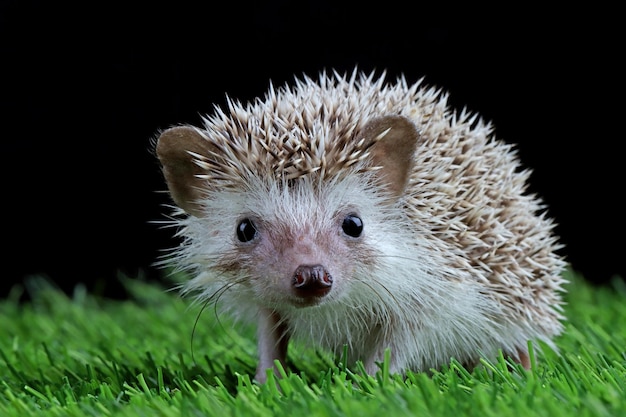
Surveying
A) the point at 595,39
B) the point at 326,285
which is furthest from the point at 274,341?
the point at 595,39

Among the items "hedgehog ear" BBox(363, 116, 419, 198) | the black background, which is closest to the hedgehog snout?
"hedgehog ear" BBox(363, 116, 419, 198)

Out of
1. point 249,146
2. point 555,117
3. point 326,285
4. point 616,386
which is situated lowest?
point 616,386

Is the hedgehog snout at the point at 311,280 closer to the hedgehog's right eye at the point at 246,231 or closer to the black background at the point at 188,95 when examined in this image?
the hedgehog's right eye at the point at 246,231

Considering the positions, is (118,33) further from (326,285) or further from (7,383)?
(326,285)

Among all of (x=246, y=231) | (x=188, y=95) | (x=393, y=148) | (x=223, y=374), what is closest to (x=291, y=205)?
(x=246, y=231)

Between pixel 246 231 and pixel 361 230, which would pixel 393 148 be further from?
pixel 246 231
